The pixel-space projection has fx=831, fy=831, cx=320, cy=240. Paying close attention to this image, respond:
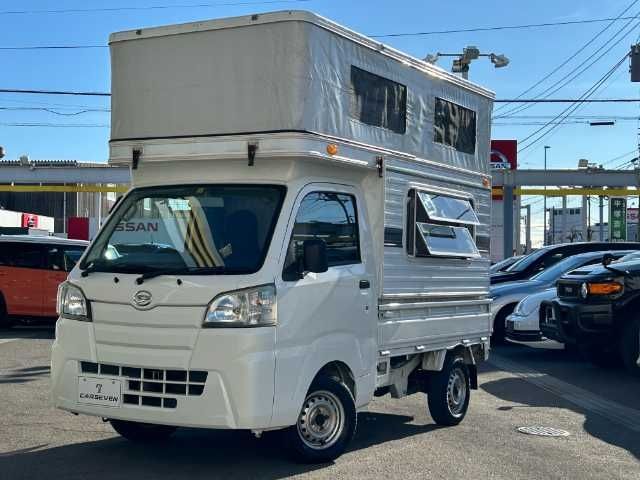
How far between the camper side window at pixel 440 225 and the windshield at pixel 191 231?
1669 mm

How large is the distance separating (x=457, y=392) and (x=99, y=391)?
3.75 metres

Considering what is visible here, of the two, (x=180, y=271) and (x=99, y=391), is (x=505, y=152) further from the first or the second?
(x=99, y=391)

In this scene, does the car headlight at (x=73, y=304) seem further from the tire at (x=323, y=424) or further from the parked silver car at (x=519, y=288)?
the parked silver car at (x=519, y=288)

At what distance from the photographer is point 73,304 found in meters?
6.00

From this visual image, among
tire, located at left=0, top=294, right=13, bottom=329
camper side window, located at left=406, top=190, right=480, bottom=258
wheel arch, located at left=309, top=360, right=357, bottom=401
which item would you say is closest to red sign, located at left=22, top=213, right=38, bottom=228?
tire, located at left=0, top=294, right=13, bottom=329

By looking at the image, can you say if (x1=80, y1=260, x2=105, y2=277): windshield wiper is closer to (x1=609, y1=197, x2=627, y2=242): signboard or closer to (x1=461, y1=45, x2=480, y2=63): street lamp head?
(x1=461, y1=45, x2=480, y2=63): street lamp head

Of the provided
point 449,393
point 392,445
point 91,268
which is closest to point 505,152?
point 449,393

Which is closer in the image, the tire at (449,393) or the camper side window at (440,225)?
the camper side window at (440,225)

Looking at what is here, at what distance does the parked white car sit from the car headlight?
8.50 m

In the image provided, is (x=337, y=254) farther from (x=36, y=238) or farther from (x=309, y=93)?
(x=36, y=238)

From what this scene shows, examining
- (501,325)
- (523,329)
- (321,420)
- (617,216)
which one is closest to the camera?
(321,420)

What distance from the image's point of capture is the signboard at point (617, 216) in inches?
1606

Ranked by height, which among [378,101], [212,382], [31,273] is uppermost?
[378,101]

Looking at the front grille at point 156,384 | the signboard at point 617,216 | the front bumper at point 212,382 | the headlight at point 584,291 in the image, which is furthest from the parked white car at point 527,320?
the signboard at point 617,216
